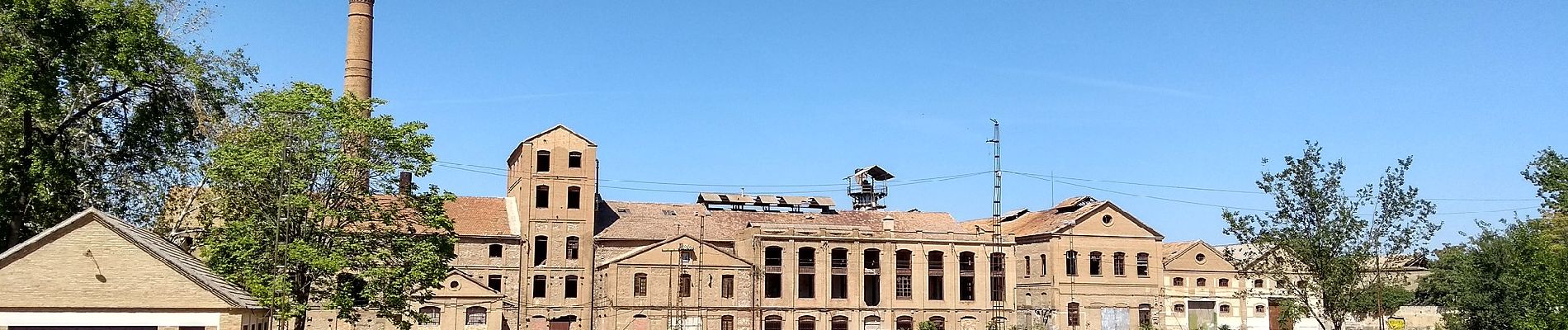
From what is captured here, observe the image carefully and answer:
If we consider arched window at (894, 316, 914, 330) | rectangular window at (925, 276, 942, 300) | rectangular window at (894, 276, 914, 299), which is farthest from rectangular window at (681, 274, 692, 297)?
rectangular window at (925, 276, 942, 300)

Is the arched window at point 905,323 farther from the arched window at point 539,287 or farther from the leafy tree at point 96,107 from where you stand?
the leafy tree at point 96,107

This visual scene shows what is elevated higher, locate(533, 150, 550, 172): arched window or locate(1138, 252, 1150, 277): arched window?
locate(533, 150, 550, 172): arched window

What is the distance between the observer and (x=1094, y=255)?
5959 cm

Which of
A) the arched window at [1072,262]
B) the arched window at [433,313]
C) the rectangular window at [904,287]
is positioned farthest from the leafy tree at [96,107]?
the arched window at [1072,262]

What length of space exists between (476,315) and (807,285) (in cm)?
1558

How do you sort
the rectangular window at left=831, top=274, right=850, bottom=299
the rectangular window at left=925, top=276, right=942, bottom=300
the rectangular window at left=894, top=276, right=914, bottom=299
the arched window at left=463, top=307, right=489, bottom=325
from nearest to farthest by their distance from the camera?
the arched window at left=463, top=307, right=489, bottom=325 → the rectangular window at left=831, top=274, right=850, bottom=299 → the rectangular window at left=894, top=276, right=914, bottom=299 → the rectangular window at left=925, top=276, right=942, bottom=300

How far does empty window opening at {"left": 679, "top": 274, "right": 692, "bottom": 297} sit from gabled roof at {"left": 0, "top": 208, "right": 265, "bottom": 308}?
1009 inches

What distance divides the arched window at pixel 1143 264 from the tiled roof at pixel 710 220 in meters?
8.37

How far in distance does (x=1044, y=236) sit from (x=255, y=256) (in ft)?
126

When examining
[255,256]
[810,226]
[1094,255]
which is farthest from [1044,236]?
[255,256]

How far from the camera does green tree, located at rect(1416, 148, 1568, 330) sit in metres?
38.4

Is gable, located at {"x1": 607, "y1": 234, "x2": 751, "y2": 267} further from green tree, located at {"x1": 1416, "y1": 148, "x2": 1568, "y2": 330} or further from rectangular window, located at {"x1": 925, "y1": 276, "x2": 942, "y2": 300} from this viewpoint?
green tree, located at {"x1": 1416, "y1": 148, "x2": 1568, "y2": 330}

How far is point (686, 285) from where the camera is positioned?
53875 mm

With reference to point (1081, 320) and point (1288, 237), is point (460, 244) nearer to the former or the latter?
point (1081, 320)
